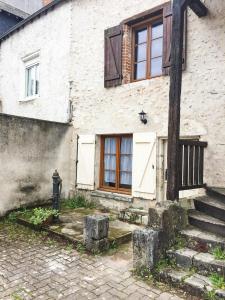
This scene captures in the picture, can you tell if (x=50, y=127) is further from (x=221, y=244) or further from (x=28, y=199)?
(x=221, y=244)

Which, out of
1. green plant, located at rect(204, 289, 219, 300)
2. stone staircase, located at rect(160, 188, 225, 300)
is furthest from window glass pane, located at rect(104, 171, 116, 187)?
green plant, located at rect(204, 289, 219, 300)

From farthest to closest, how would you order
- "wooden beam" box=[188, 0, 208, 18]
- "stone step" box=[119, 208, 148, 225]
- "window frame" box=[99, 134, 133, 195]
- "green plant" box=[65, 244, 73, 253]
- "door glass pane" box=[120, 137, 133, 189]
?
"window frame" box=[99, 134, 133, 195], "door glass pane" box=[120, 137, 133, 189], "stone step" box=[119, 208, 148, 225], "wooden beam" box=[188, 0, 208, 18], "green plant" box=[65, 244, 73, 253]

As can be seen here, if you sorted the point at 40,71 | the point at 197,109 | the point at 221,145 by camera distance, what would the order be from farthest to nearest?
the point at 40,71 < the point at 197,109 < the point at 221,145

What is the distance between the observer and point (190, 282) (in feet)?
11.4

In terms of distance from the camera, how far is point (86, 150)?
26.1ft

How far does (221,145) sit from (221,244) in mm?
2240

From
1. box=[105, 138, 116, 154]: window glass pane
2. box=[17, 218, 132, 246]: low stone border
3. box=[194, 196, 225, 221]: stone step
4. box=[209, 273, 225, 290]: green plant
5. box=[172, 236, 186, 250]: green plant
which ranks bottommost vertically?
box=[17, 218, 132, 246]: low stone border

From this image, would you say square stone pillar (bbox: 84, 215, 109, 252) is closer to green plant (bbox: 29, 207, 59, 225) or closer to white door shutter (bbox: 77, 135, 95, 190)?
green plant (bbox: 29, 207, 59, 225)

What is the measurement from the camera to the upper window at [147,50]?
22.0ft

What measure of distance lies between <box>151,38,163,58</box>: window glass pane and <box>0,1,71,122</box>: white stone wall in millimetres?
3033

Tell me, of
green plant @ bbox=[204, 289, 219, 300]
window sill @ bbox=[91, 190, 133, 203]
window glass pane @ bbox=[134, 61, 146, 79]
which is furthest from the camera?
window glass pane @ bbox=[134, 61, 146, 79]

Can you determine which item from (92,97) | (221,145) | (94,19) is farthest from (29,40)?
(221,145)

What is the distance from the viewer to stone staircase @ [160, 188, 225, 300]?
3406mm

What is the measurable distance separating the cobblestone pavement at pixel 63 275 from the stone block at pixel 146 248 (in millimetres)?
248
